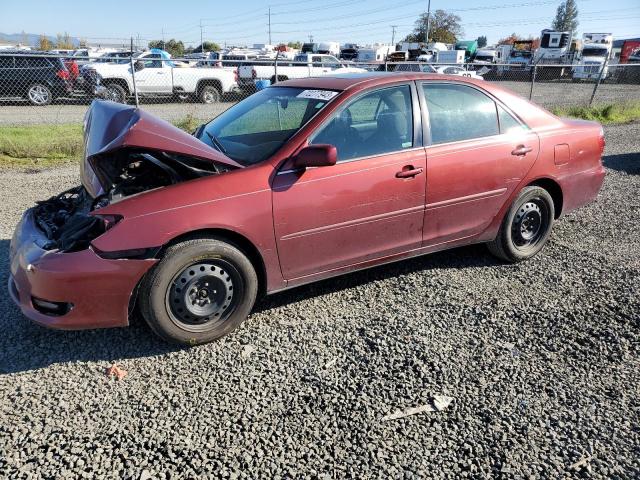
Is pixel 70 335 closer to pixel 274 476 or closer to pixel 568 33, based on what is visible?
pixel 274 476

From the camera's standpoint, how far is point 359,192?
3453mm

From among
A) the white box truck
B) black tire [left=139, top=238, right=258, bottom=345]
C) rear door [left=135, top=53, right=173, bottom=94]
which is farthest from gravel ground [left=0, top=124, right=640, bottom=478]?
the white box truck

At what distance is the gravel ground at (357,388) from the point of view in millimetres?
2322

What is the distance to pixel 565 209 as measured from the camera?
15.2ft

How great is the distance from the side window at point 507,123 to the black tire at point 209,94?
13454mm

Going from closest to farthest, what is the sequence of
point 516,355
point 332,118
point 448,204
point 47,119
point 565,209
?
1. point 516,355
2. point 332,118
3. point 448,204
4. point 565,209
5. point 47,119

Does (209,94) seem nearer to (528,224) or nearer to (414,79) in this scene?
(414,79)

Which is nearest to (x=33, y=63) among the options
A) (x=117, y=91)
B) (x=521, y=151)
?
(x=117, y=91)

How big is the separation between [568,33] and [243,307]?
159 ft

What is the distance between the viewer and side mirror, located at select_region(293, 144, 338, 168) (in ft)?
10.4

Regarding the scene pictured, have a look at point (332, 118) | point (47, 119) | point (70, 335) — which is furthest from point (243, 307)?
point (47, 119)

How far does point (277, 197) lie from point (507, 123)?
226 cm

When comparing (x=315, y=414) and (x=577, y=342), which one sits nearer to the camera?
(x=315, y=414)

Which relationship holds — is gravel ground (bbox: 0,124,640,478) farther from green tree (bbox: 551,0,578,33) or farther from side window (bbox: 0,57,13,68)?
green tree (bbox: 551,0,578,33)
